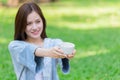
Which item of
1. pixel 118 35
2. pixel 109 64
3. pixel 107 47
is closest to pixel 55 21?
pixel 118 35

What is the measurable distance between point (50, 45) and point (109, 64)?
380cm

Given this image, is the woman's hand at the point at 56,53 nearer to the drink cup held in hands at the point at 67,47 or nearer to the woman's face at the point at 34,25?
the drink cup held in hands at the point at 67,47

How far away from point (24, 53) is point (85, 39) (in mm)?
8782

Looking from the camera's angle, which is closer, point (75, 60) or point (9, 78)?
point (9, 78)

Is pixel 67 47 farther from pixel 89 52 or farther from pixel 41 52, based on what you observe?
pixel 89 52

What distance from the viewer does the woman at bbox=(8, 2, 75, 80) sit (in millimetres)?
4129

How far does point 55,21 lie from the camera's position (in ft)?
60.1

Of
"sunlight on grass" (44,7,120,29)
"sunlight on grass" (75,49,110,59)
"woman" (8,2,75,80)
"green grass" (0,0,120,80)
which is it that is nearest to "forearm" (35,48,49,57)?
"woman" (8,2,75,80)

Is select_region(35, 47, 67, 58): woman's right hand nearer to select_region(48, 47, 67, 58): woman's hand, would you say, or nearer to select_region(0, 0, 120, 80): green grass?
select_region(48, 47, 67, 58): woman's hand

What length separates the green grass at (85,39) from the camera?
7.54 metres

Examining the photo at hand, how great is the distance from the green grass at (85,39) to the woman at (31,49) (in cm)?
237

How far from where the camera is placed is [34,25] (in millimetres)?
4191

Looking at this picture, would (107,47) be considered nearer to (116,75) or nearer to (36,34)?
(116,75)

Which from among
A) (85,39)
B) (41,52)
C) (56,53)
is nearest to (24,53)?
(41,52)
